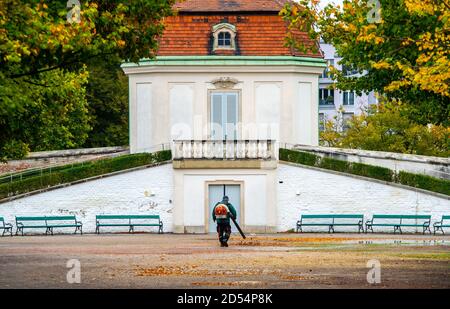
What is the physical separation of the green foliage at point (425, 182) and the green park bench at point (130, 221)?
31.6ft

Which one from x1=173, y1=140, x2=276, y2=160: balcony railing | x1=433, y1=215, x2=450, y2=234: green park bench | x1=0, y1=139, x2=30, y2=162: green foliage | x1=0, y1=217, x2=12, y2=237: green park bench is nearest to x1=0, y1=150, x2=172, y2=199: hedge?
x1=173, y1=140, x2=276, y2=160: balcony railing

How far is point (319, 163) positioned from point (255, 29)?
7.23 meters

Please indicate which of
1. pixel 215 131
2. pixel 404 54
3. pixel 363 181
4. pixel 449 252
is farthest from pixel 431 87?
pixel 215 131

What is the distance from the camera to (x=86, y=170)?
56844 mm

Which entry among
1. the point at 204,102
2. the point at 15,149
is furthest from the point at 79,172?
the point at 15,149

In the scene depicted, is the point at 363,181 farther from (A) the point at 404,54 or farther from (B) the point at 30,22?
(B) the point at 30,22

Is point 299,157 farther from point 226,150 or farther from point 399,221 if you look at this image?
point 399,221

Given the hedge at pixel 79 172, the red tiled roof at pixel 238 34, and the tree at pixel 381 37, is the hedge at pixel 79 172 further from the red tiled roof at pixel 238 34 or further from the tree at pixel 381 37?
the tree at pixel 381 37

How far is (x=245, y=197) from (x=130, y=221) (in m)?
4.64

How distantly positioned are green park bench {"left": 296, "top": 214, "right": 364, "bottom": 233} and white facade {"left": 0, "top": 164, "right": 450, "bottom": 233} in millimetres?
285

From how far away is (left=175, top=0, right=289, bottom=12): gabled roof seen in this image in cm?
6091

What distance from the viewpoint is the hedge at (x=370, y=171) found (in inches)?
2197

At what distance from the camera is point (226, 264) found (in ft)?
102

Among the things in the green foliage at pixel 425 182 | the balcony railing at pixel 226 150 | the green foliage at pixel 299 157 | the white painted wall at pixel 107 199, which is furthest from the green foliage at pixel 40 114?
the green foliage at pixel 425 182
